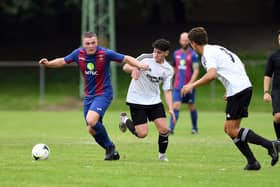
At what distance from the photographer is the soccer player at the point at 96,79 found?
13.4 m

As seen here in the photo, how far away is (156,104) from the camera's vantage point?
14.2 meters

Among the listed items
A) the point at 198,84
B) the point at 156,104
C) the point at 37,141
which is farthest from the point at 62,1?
the point at 198,84

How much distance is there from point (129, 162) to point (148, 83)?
5.42ft

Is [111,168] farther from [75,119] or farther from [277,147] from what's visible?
[75,119]

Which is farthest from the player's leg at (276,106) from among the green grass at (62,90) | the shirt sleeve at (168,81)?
the green grass at (62,90)

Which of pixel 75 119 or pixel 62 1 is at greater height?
pixel 62 1

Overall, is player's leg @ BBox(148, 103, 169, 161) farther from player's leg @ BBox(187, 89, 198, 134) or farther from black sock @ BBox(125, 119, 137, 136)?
player's leg @ BBox(187, 89, 198, 134)

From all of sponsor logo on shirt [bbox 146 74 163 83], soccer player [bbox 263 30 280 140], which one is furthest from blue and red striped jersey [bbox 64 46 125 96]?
soccer player [bbox 263 30 280 140]

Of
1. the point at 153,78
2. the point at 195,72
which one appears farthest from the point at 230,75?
the point at 195,72

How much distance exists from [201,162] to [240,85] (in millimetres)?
2040

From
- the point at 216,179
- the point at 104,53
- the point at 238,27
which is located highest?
the point at 238,27

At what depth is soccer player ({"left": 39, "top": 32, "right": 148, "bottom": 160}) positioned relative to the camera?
A: 13.4 metres

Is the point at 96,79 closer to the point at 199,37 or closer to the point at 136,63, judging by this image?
the point at 136,63

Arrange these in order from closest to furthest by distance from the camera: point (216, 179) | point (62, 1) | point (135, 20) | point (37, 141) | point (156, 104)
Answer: point (216, 179)
point (156, 104)
point (37, 141)
point (62, 1)
point (135, 20)
